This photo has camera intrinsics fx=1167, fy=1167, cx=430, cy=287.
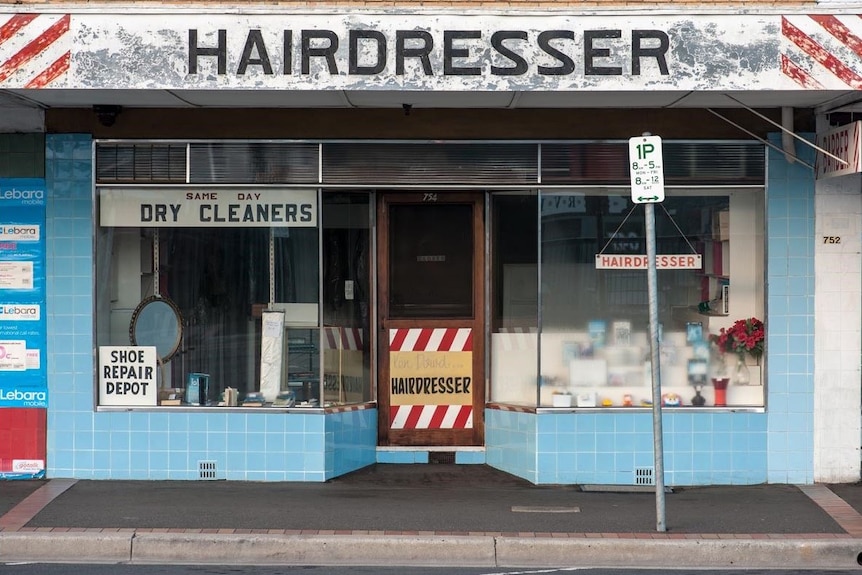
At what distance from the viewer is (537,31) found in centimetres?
909

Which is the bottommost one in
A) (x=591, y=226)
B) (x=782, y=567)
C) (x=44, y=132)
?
(x=782, y=567)

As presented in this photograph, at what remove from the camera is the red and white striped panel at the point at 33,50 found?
8969 mm

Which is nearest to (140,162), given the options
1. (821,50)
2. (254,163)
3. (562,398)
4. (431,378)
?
(254,163)

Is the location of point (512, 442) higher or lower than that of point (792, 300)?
lower

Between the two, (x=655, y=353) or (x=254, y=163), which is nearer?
(x=655, y=353)

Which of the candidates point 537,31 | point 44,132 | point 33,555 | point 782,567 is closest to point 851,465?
point 782,567

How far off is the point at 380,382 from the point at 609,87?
3.79 m

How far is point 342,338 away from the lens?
36.4 ft

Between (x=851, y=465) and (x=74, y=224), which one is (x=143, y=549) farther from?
(x=851, y=465)

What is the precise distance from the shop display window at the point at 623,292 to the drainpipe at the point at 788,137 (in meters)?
0.46

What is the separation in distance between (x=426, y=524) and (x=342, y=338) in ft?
8.75

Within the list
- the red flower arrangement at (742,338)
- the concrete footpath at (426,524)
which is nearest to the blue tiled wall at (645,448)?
the concrete footpath at (426,524)

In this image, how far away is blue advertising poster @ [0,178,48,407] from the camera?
10.6 metres

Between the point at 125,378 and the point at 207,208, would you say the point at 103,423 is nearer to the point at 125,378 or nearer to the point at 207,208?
the point at 125,378
